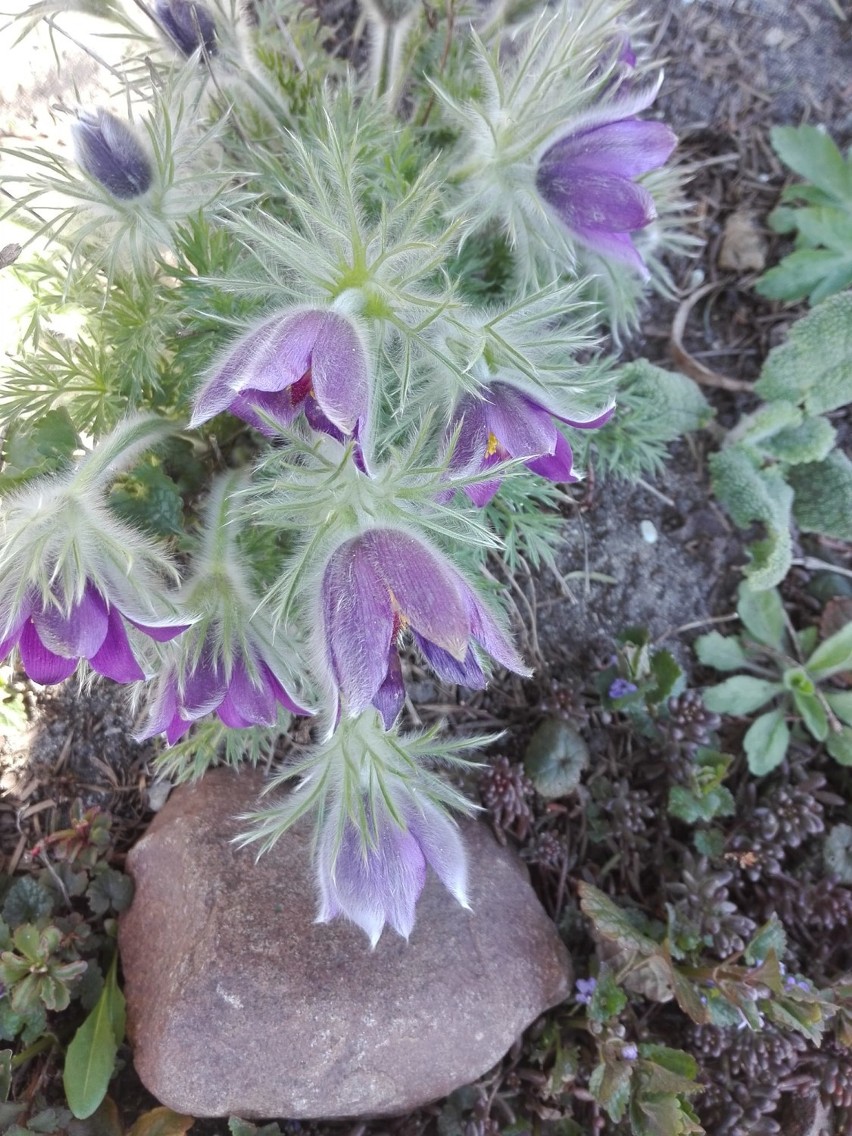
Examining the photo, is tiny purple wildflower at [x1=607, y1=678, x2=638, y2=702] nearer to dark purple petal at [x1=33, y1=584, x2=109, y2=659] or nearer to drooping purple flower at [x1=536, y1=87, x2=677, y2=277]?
drooping purple flower at [x1=536, y1=87, x2=677, y2=277]

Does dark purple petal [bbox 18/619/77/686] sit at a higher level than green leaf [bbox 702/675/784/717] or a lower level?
higher

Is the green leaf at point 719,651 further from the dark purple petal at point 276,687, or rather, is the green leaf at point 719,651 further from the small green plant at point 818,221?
the dark purple petal at point 276,687

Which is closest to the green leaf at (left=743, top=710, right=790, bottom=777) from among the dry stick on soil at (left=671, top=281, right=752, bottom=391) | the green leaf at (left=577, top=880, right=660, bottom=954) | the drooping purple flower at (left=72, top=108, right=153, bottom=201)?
the green leaf at (left=577, top=880, right=660, bottom=954)

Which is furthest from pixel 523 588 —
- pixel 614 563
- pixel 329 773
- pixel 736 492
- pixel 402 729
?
pixel 329 773

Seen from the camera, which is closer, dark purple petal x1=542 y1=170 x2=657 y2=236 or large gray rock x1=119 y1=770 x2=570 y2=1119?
dark purple petal x1=542 y1=170 x2=657 y2=236

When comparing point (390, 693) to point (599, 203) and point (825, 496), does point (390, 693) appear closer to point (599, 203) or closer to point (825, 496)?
point (599, 203)

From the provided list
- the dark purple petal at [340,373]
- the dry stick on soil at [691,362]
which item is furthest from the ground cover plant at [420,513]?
the dry stick on soil at [691,362]

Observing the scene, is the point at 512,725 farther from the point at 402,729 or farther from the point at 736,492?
the point at 736,492
